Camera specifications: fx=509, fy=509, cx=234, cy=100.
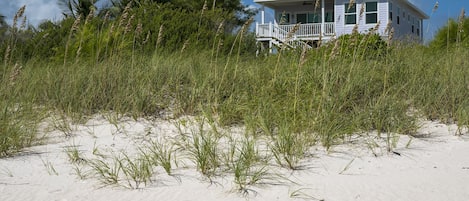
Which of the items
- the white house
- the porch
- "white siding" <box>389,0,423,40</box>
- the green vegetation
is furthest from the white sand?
"white siding" <box>389,0,423,40</box>

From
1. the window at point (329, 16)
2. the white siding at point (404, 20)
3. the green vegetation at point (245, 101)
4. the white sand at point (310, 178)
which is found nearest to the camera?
the white sand at point (310, 178)

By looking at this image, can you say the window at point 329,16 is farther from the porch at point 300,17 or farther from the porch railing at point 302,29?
the porch railing at point 302,29

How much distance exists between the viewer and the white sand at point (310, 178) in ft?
11.8

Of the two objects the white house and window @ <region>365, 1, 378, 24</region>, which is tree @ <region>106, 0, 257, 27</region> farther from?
window @ <region>365, 1, 378, 24</region>


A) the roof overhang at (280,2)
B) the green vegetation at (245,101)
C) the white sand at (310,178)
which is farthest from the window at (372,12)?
the white sand at (310,178)

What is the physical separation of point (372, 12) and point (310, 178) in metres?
29.2

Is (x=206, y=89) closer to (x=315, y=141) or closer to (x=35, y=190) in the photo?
(x=315, y=141)

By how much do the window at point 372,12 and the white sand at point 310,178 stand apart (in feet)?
90.5

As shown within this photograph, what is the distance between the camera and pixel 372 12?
31.3 meters

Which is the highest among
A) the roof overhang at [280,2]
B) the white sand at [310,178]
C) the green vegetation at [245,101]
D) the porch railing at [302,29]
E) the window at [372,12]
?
the roof overhang at [280,2]

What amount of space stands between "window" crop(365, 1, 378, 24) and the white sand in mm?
27589

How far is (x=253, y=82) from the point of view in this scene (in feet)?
20.3

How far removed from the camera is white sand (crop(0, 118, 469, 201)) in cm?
360

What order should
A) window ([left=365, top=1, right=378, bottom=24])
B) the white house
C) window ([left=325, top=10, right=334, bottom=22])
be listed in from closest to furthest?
the white house, window ([left=365, top=1, right=378, bottom=24]), window ([left=325, top=10, right=334, bottom=22])
